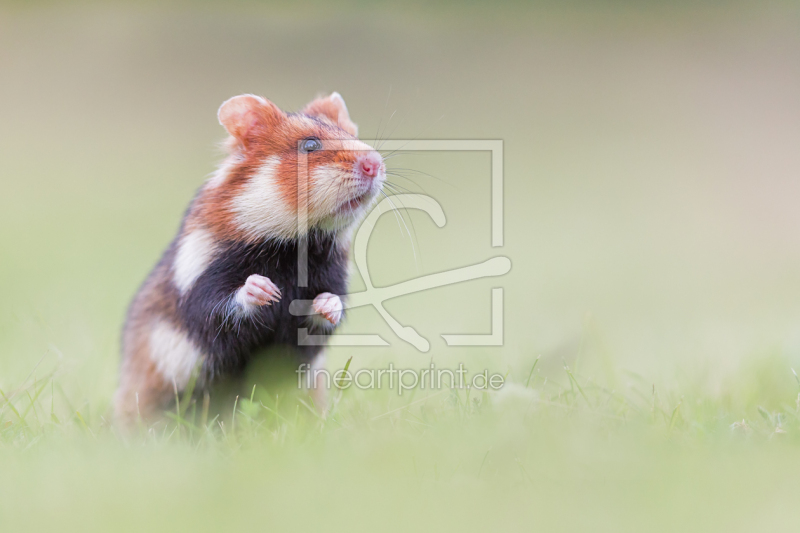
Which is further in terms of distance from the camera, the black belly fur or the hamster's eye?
the hamster's eye

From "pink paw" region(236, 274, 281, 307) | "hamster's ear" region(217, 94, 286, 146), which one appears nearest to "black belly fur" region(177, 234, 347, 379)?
"pink paw" region(236, 274, 281, 307)

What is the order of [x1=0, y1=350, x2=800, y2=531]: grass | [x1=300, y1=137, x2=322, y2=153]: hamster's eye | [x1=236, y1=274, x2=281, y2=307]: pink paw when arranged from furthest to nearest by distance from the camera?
[x1=300, y1=137, x2=322, y2=153]: hamster's eye
[x1=236, y1=274, x2=281, y2=307]: pink paw
[x1=0, y1=350, x2=800, y2=531]: grass

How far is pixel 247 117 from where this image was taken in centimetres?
354

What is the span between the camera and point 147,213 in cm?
839

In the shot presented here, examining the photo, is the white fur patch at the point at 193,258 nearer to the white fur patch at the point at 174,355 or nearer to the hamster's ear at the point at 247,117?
the white fur patch at the point at 174,355

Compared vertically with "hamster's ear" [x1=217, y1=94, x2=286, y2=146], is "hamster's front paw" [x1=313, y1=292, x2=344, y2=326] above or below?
below

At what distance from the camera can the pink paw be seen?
313cm

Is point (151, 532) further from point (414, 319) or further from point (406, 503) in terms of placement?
point (414, 319)

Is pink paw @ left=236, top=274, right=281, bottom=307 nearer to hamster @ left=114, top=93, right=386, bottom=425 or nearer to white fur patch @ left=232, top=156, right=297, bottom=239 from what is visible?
hamster @ left=114, top=93, right=386, bottom=425

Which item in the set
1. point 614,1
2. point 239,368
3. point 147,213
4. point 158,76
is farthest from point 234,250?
point 614,1

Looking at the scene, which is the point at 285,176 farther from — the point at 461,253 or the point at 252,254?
the point at 461,253

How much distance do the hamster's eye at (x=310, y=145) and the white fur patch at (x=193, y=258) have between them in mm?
567

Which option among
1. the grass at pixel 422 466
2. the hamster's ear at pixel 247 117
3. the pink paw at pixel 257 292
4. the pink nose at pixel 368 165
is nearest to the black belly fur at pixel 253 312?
the pink paw at pixel 257 292

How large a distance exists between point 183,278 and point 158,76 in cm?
858
